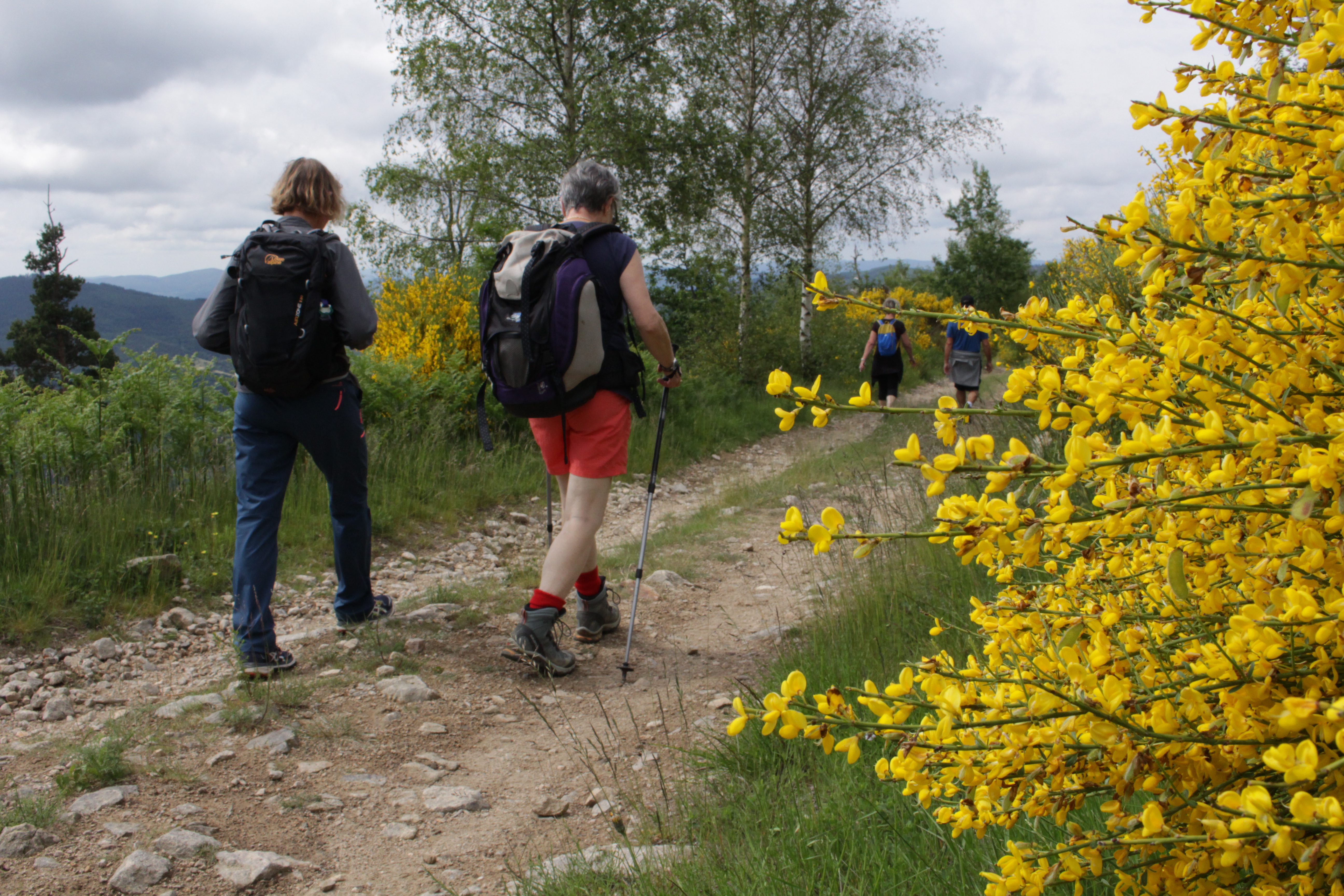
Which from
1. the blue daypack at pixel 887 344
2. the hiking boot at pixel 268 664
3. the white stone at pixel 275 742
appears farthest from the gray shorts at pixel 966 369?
the white stone at pixel 275 742

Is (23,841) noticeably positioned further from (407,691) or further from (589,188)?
(589,188)

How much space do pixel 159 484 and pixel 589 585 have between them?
9.67ft

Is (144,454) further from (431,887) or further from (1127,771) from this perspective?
(1127,771)

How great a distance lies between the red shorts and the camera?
3750mm

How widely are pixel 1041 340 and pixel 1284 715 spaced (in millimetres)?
1383

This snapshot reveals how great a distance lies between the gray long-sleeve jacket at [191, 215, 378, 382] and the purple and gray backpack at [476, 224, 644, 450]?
54 centimetres

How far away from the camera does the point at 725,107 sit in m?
15.9

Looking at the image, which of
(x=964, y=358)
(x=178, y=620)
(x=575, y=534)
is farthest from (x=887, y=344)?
(x=178, y=620)

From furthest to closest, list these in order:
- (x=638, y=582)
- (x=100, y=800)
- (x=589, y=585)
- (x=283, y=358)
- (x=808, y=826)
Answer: (x=589, y=585), (x=638, y=582), (x=283, y=358), (x=100, y=800), (x=808, y=826)

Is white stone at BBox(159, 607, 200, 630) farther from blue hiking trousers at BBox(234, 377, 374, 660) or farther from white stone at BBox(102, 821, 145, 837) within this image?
white stone at BBox(102, 821, 145, 837)

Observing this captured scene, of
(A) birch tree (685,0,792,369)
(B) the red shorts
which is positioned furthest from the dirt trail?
(A) birch tree (685,0,792,369)

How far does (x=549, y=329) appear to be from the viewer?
140 inches

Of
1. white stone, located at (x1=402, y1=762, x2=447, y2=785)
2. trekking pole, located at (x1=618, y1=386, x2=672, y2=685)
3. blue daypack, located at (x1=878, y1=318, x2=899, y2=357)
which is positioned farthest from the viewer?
blue daypack, located at (x1=878, y1=318, x2=899, y2=357)

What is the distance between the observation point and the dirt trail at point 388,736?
8.25 feet
